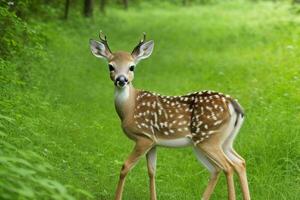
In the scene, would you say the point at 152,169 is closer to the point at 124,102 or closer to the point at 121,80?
the point at 124,102

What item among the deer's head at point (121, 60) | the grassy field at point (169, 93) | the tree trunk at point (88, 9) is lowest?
the grassy field at point (169, 93)

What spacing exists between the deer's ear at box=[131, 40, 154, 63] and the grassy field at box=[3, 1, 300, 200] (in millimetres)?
1366

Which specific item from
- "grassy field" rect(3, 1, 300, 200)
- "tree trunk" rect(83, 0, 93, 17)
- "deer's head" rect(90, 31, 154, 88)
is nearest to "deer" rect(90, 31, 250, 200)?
"deer's head" rect(90, 31, 154, 88)

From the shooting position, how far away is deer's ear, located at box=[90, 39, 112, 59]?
7527 mm

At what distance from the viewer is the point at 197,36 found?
87.6 ft

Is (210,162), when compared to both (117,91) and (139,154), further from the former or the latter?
(117,91)

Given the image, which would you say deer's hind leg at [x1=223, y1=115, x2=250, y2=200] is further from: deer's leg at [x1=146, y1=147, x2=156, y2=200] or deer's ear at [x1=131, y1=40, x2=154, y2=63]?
deer's ear at [x1=131, y1=40, x2=154, y2=63]

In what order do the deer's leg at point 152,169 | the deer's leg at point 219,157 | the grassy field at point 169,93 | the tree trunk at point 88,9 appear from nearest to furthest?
1. the deer's leg at point 219,157
2. the deer's leg at point 152,169
3. the grassy field at point 169,93
4. the tree trunk at point 88,9

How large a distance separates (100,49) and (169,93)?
718 cm

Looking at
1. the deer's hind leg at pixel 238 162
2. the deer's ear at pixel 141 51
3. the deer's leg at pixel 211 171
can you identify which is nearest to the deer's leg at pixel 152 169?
the deer's leg at pixel 211 171

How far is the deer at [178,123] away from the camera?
23.4 ft

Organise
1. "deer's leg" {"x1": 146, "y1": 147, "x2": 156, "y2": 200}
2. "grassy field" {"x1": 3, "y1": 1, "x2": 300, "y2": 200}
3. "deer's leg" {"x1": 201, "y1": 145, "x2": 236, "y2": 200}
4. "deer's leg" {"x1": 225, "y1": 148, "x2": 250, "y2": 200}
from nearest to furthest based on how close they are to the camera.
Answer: "deer's leg" {"x1": 201, "y1": 145, "x2": 236, "y2": 200} → "deer's leg" {"x1": 225, "y1": 148, "x2": 250, "y2": 200} → "deer's leg" {"x1": 146, "y1": 147, "x2": 156, "y2": 200} → "grassy field" {"x1": 3, "y1": 1, "x2": 300, "y2": 200}

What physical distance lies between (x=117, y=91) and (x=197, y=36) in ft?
63.9

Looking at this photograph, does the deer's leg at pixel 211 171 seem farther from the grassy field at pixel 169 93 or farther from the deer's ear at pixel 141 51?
the deer's ear at pixel 141 51
